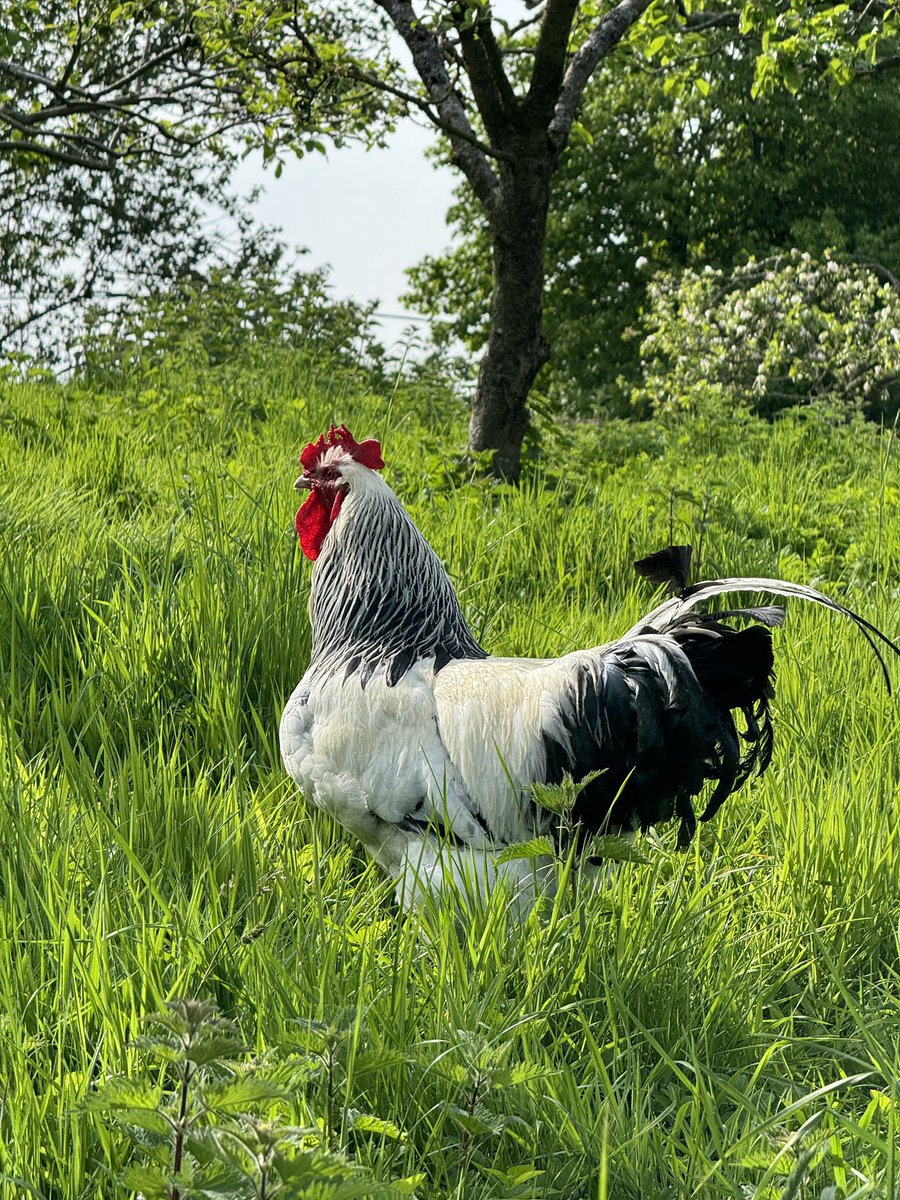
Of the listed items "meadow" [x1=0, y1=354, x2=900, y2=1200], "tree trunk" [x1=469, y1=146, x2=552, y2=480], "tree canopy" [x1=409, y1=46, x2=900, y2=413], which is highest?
"tree canopy" [x1=409, y1=46, x2=900, y2=413]

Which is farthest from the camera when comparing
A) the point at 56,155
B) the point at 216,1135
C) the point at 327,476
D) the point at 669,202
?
the point at 669,202

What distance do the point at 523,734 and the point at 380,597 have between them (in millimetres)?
709

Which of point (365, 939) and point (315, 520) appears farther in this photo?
point (315, 520)

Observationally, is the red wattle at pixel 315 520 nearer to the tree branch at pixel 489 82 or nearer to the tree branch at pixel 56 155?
the tree branch at pixel 489 82

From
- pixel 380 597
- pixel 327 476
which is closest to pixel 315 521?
pixel 327 476

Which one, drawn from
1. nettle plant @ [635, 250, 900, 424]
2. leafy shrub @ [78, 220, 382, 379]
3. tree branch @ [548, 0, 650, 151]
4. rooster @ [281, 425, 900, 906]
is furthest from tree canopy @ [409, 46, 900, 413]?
rooster @ [281, 425, 900, 906]

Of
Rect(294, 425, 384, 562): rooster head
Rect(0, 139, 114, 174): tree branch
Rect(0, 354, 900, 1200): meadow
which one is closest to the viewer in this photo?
Rect(0, 354, 900, 1200): meadow

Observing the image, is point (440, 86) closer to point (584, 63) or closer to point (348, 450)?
point (584, 63)

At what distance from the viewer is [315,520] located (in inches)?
139

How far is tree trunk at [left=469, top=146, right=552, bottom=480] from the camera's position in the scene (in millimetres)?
6902

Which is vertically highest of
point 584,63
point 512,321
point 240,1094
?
point 584,63

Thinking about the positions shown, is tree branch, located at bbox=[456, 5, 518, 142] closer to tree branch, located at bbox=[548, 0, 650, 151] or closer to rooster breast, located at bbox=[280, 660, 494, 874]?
tree branch, located at bbox=[548, 0, 650, 151]

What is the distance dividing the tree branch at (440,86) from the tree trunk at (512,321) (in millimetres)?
138

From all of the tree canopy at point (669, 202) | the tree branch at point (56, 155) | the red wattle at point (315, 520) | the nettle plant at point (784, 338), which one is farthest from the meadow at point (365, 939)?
the tree canopy at point (669, 202)
